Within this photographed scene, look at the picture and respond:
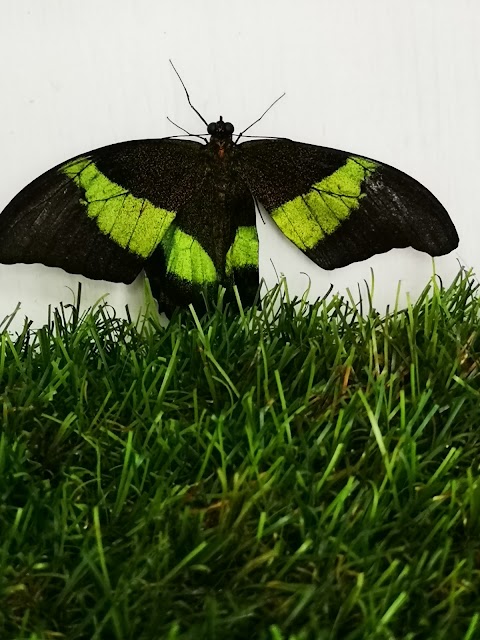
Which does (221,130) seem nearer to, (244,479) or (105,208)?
(105,208)

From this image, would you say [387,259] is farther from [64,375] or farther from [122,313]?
[64,375]

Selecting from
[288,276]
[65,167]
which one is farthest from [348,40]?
[65,167]

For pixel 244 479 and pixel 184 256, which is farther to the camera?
pixel 184 256

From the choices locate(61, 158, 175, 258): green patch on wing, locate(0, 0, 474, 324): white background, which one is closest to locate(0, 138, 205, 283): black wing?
locate(61, 158, 175, 258): green patch on wing

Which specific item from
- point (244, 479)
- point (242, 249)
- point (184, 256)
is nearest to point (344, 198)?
point (242, 249)

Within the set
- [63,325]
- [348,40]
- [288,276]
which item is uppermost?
[348,40]

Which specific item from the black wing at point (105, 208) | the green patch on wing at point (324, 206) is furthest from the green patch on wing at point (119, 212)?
the green patch on wing at point (324, 206)

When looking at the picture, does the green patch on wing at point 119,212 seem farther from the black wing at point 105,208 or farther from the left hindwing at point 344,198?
the left hindwing at point 344,198
